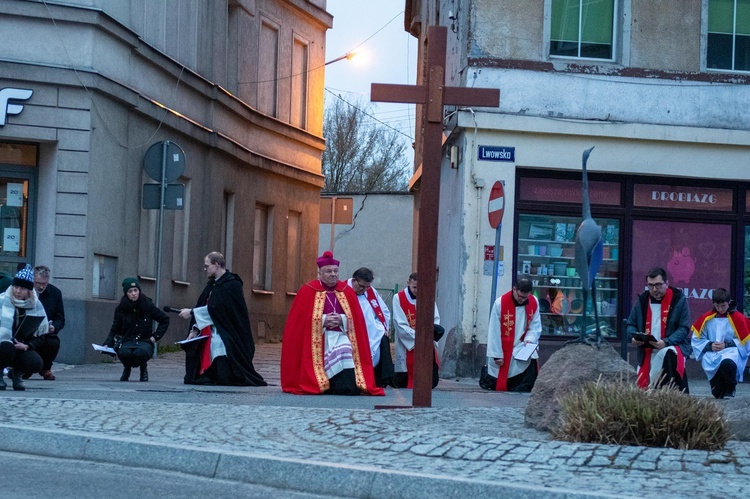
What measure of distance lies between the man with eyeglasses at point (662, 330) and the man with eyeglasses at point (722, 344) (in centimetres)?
104

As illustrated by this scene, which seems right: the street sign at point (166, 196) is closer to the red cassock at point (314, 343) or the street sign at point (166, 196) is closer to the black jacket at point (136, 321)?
the black jacket at point (136, 321)

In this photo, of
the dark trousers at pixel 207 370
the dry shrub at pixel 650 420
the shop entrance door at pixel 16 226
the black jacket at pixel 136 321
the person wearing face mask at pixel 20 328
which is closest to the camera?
the dry shrub at pixel 650 420

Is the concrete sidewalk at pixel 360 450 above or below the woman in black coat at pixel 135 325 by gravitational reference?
below

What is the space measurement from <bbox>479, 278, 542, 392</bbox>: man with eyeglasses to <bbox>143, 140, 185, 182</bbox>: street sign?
494 cm

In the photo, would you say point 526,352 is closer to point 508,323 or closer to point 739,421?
point 508,323

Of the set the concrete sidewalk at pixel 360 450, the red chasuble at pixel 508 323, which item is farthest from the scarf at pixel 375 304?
the concrete sidewalk at pixel 360 450

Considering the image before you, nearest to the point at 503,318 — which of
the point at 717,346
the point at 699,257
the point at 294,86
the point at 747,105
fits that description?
the point at 717,346

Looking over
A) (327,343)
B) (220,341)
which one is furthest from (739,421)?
(220,341)

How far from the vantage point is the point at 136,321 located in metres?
15.8

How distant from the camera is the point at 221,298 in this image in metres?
15.7

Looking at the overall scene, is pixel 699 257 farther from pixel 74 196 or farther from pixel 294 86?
pixel 294 86

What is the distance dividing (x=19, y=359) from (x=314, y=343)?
3.35 meters

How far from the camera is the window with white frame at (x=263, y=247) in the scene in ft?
99.6

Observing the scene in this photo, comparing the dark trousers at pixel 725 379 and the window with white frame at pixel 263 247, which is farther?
the window with white frame at pixel 263 247
